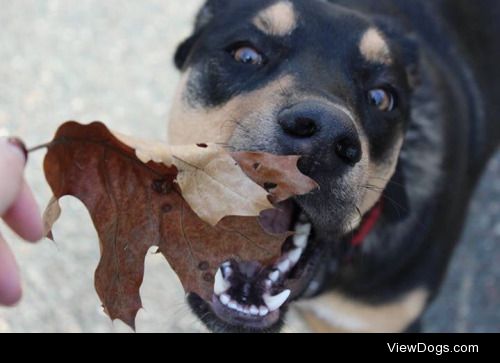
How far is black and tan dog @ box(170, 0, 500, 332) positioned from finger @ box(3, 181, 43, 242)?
78 centimetres

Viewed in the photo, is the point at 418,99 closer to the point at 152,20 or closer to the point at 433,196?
the point at 433,196

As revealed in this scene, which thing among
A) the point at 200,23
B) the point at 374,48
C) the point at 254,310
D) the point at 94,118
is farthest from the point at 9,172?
the point at 94,118

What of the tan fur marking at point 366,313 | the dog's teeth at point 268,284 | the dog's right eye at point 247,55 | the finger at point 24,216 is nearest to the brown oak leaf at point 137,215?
the finger at point 24,216

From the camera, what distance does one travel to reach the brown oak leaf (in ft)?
5.88

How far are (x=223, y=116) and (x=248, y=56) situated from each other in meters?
0.32

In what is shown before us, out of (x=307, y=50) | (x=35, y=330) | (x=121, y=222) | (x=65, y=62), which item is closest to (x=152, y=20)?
(x=65, y=62)

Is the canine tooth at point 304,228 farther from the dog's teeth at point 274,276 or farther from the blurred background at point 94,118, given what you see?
the blurred background at point 94,118

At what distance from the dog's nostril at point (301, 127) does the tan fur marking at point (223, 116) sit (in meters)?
0.07

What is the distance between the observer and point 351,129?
2.14 metres

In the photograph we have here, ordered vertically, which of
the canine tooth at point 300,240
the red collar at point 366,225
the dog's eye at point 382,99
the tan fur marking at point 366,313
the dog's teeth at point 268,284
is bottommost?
the tan fur marking at point 366,313

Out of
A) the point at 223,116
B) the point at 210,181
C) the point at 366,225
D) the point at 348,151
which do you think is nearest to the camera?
the point at 210,181

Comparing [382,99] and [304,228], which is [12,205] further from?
[382,99]

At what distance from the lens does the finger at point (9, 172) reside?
1.44 meters
